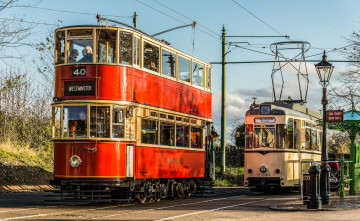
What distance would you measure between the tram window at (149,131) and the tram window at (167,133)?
44 centimetres

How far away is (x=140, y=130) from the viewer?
21.5 meters

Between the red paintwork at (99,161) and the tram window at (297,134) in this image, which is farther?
the tram window at (297,134)

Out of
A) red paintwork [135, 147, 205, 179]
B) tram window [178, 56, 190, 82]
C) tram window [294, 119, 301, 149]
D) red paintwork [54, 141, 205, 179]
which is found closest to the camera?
red paintwork [54, 141, 205, 179]

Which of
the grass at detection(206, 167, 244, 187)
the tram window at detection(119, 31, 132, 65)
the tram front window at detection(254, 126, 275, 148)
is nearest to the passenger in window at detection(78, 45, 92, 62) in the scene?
the tram window at detection(119, 31, 132, 65)

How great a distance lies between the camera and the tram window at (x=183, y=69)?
2456 centimetres

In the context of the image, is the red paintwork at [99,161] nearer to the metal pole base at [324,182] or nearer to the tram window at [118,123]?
the tram window at [118,123]

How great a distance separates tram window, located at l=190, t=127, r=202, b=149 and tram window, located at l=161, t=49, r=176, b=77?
2669 mm

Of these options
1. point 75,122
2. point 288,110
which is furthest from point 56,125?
point 288,110

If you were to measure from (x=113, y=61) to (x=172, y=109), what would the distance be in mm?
3835

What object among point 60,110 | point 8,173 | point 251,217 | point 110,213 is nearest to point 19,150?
point 8,173

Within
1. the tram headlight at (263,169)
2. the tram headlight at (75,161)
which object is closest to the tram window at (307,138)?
the tram headlight at (263,169)

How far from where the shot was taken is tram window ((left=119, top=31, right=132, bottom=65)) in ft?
68.8

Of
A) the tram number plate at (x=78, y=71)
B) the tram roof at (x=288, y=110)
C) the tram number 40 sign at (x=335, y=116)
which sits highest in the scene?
the tram number plate at (x=78, y=71)

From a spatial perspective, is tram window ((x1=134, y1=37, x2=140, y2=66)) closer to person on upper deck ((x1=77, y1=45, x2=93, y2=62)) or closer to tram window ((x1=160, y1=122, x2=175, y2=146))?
person on upper deck ((x1=77, y1=45, x2=93, y2=62))
